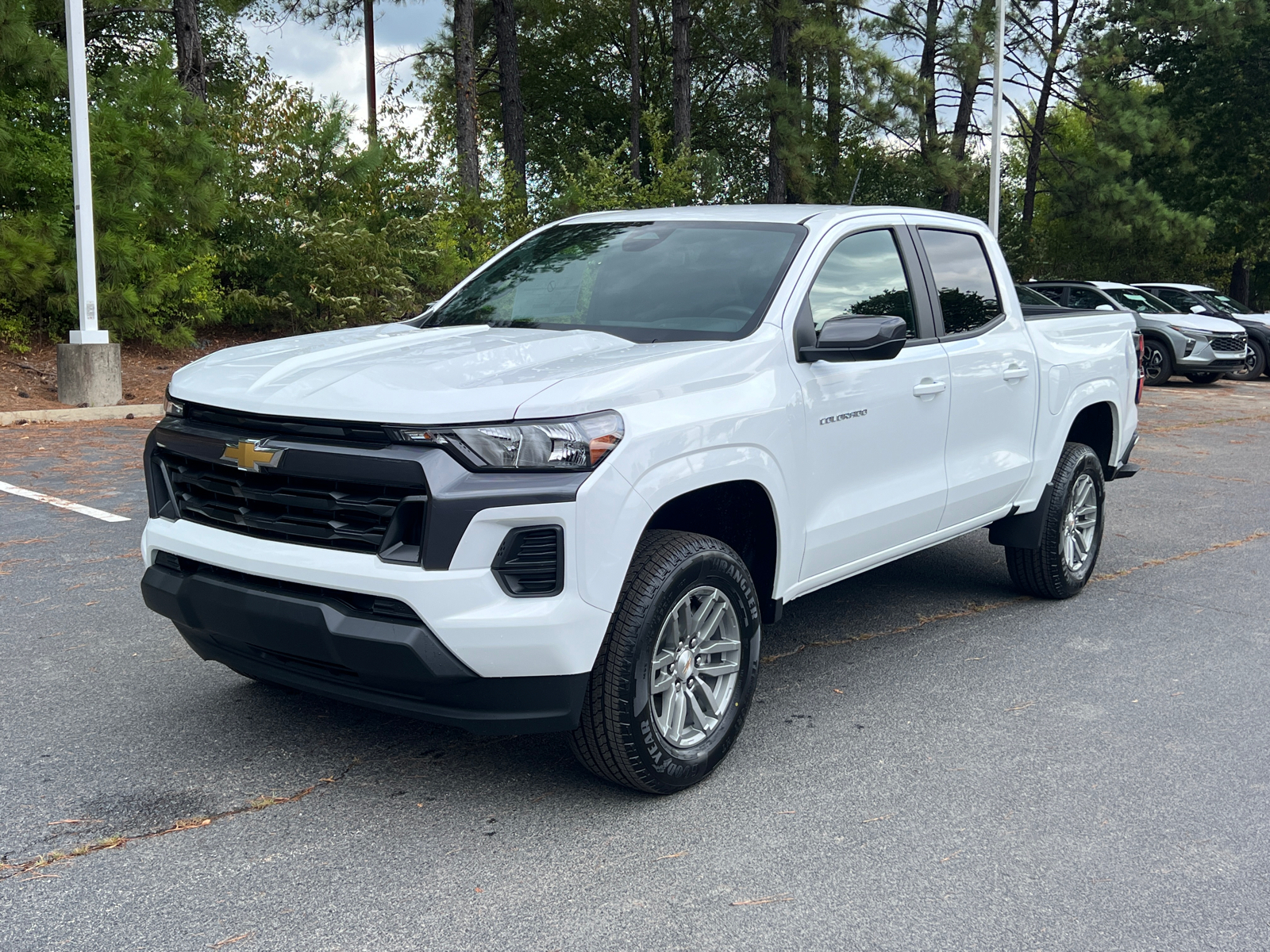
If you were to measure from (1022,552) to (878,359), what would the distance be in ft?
7.22

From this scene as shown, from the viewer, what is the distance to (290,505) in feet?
11.5

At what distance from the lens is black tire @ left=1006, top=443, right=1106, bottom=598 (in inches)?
237

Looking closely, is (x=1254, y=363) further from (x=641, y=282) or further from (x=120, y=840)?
(x=120, y=840)

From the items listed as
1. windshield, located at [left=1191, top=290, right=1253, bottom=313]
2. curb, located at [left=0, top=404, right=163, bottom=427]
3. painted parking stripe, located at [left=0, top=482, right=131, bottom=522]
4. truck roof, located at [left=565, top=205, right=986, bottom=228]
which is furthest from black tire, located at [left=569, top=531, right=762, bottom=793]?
windshield, located at [left=1191, top=290, right=1253, bottom=313]

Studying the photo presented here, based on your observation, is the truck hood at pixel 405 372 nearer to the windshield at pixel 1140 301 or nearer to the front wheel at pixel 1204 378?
the windshield at pixel 1140 301

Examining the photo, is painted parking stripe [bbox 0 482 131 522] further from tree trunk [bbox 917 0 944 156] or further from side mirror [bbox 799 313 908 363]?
tree trunk [bbox 917 0 944 156]

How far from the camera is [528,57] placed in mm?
47406

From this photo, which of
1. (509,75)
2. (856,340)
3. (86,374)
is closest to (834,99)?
(509,75)

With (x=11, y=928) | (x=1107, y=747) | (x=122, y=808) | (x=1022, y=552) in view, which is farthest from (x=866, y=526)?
(x=11, y=928)

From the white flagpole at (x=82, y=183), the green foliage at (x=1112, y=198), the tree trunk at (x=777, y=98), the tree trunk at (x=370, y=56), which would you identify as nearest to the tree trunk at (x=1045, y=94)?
the green foliage at (x=1112, y=198)

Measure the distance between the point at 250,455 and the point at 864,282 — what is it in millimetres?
2550

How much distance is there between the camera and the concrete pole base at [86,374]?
45.0 ft

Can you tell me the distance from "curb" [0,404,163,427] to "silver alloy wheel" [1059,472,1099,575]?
1078 cm

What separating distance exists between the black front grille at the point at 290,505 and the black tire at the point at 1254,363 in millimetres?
23322
